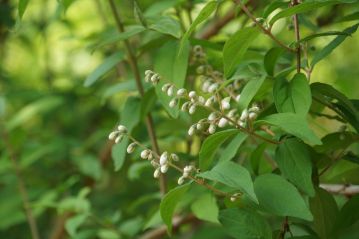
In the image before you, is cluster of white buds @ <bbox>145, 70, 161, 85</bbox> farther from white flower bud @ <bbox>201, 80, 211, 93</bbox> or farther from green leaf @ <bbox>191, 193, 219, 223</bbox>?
green leaf @ <bbox>191, 193, 219, 223</bbox>

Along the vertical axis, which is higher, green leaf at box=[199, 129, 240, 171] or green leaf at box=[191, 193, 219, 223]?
green leaf at box=[199, 129, 240, 171]

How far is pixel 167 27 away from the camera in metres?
0.92

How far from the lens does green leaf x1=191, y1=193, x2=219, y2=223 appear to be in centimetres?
112

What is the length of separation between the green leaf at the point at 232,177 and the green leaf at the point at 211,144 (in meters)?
0.03

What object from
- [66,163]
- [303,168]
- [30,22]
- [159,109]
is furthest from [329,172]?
[30,22]

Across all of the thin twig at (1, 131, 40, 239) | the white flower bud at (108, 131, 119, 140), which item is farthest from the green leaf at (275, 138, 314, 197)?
the thin twig at (1, 131, 40, 239)

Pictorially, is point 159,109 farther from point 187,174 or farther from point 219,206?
point 187,174

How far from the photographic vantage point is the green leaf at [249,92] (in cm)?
81

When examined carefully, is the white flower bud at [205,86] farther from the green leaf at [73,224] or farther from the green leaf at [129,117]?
the green leaf at [73,224]

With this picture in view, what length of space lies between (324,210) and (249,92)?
0.68 ft

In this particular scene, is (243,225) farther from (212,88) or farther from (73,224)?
(73,224)

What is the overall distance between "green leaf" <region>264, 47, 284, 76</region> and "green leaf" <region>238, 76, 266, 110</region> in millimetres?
41

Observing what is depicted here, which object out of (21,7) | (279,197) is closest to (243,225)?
(279,197)

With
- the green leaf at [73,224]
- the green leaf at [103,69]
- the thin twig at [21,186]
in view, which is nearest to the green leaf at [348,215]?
the green leaf at [103,69]
